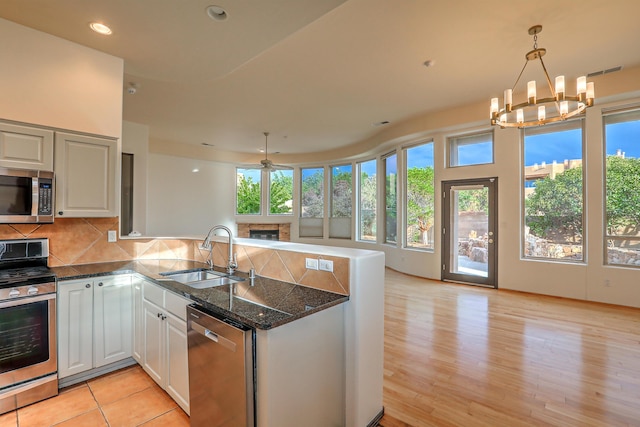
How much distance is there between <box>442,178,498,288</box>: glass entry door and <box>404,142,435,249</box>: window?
0.39 m

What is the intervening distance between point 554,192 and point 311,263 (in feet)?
16.4

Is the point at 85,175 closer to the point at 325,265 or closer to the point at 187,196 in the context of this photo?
the point at 325,265

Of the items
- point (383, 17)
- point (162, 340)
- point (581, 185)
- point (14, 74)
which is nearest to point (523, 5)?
point (383, 17)

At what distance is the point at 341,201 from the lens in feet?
29.2

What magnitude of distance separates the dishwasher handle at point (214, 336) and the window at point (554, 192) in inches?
215

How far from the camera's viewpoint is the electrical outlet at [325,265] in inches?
73.4

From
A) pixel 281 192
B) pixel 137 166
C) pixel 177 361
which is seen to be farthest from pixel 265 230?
pixel 177 361

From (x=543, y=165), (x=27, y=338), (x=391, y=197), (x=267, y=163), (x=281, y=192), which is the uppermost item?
(x=267, y=163)

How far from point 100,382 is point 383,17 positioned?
4198mm

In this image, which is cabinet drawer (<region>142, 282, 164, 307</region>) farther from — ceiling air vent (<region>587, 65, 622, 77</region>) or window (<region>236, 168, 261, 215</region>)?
window (<region>236, 168, 261, 215</region>)

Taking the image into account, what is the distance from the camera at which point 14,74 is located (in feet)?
7.89

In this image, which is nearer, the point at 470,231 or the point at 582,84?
the point at 582,84

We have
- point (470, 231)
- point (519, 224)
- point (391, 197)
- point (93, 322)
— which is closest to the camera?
point (93, 322)

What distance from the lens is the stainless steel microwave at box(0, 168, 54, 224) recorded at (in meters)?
2.24
